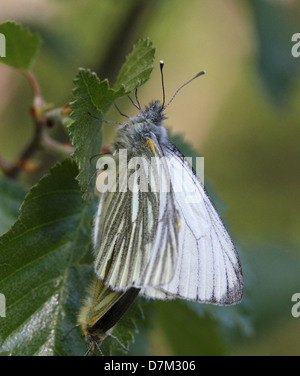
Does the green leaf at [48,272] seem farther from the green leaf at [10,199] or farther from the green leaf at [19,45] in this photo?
the green leaf at [19,45]

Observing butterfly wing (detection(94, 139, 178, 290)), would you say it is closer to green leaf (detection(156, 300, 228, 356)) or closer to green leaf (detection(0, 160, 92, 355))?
green leaf (detection(0, 160, 92, 355))

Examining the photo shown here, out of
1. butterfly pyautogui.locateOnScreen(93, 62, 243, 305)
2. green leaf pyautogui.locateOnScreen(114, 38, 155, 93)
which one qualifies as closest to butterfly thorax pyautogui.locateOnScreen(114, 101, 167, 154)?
butterfly pyautogui.locateOnScreen(93, 62, 243, 305)

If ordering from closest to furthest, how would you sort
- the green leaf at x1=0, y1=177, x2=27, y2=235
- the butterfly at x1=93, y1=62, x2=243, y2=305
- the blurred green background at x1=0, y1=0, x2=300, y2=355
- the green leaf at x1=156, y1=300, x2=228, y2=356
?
the butterfly at x1=93, y1=62, x2=243, y2=305 < the green leaf at x1=0, y1=177, x2=27, y2=235 < the green leaf at x1=156, y1=300, x2=228, y2=356 < the blurred green background at x1=0, y1=0, x2=300, y2=355

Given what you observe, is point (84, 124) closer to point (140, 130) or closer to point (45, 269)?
point (140, 130)

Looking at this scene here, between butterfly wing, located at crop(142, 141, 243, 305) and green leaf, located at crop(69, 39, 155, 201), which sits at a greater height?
green leaf, located at crop(69, 39, 155, 201)

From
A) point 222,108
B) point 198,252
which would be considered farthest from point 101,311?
point 222,108
